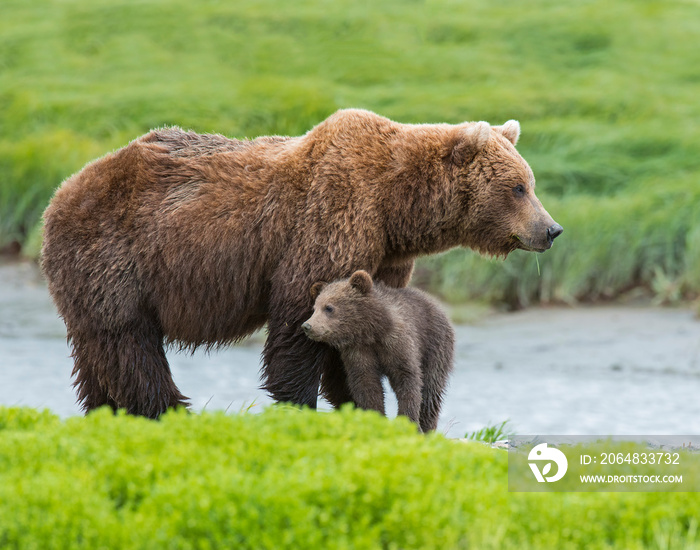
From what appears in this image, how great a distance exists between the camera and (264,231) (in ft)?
17.5

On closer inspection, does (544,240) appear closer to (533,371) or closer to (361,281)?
(361,281)

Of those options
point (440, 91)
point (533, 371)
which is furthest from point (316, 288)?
point (440, 91)

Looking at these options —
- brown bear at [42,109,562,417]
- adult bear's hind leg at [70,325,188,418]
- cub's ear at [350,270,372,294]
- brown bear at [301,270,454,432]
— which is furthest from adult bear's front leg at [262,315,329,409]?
adult bear's hind leg at [70,325,188,418]

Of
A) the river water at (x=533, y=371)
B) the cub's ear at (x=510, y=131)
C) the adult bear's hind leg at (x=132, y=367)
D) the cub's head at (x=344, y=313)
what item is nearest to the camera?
the cub's head at (x=344, y=313)

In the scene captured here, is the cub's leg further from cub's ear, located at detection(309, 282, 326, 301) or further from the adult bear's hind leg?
the adult bear's hind leg

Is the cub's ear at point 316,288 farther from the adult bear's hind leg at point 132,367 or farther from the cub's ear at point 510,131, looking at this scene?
the cub's ear at point 510,131

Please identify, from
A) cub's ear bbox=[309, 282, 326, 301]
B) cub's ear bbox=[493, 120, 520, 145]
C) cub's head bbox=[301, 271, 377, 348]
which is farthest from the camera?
cub's ear bbox=[493, 120, 520, 145]

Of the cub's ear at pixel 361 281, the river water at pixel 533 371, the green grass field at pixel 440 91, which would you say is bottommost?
the river water at pixel 533 371

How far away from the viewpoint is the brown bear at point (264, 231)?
5312mm

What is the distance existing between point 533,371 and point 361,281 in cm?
662

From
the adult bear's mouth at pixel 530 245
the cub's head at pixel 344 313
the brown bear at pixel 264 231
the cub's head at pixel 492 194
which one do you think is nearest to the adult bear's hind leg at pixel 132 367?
the brown bear at pixel 264 231

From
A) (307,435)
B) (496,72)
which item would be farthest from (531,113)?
(307,435)

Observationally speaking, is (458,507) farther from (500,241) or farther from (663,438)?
(663,438)

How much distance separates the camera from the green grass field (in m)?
12.8
